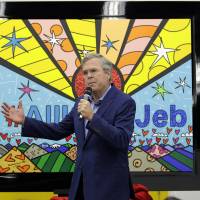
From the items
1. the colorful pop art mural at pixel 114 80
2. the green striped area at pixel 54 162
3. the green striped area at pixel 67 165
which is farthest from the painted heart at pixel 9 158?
the green striped area at pixel 67 165

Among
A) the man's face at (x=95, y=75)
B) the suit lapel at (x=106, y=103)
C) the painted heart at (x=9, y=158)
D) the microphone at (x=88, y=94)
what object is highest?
the man's face at (x=95, y=75)

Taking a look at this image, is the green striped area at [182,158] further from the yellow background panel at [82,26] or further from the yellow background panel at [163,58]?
the yellow background panel at [82,26]

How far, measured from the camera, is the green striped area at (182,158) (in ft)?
9.18

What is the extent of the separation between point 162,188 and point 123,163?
3.39ft

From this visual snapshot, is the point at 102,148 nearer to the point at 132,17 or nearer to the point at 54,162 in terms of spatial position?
the point at 54,162

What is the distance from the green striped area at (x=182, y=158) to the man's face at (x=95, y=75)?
1.10 metres

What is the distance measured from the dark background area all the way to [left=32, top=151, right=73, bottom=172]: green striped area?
36 millimetres

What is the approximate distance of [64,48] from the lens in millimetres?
2824

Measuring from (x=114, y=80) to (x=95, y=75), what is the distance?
0.94 meters

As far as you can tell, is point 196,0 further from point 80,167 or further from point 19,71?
point 80,167

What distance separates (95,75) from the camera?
6.20 feet

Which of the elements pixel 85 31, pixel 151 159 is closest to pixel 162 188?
pixel 151 159

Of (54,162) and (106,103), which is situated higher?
(106,103)

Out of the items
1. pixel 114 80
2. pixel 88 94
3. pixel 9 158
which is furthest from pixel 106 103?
pixel 9 158
